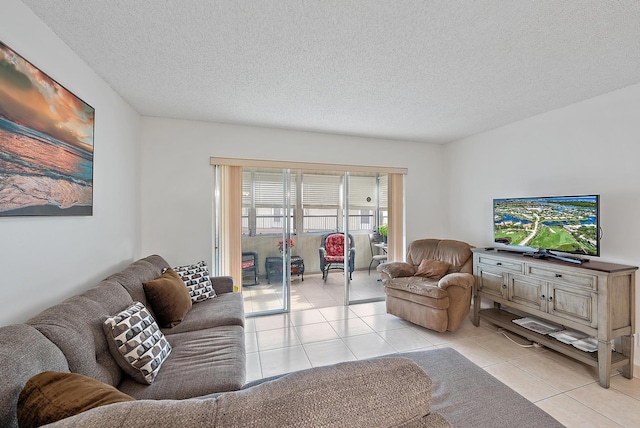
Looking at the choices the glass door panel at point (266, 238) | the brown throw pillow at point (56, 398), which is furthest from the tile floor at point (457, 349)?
the brown throw pillow at point (56, 398)

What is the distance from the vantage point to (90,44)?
5.90 feet

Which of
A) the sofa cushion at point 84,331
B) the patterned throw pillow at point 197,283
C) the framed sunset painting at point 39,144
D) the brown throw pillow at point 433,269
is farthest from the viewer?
the brown throw pillow at point 433,269

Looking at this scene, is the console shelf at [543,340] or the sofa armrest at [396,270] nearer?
the console shelf at [543,340]

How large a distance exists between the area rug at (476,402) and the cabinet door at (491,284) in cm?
199

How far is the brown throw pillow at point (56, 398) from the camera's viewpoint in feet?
2.50

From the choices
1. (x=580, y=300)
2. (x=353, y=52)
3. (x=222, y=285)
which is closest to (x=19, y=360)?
(x=222, y=285)

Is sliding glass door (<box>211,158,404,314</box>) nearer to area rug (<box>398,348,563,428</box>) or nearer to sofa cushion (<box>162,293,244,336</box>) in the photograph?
sofa cushion (<box>162,293,244,336</box>)

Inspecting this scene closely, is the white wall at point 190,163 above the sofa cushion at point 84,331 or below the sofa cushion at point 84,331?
above

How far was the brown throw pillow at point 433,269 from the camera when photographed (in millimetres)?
3463

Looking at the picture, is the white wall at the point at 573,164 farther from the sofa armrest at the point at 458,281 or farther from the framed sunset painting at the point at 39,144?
the framed sunset painting at the point at 39,144

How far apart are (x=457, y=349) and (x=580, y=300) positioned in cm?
113

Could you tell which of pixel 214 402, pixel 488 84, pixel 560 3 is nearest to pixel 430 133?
pixel 488 84

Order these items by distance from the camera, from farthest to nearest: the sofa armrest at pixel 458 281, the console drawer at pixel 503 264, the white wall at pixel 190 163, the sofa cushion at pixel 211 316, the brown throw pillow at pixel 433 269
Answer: the brown throw pillow at pixel 433 269 < the white wall at pixel 190 163 < the sofa armrest at pixel 458 281 < the console drawer at pixel 503 264 < the sofa cushion at pixel 211 316

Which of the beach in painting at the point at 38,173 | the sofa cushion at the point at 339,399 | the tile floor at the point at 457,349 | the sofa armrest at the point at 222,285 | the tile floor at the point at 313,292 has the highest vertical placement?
the beach in painting at the point at 38,173
